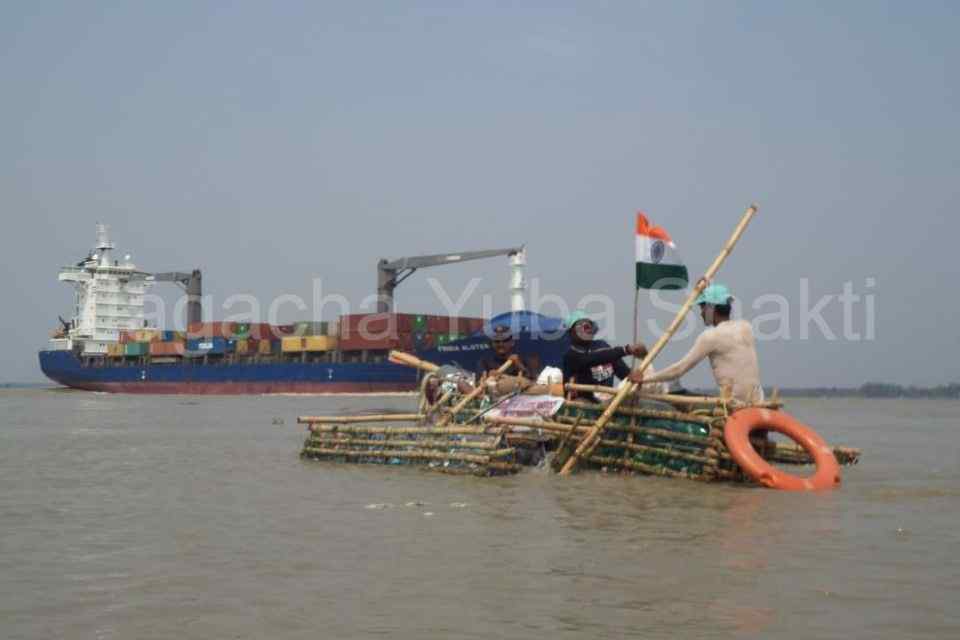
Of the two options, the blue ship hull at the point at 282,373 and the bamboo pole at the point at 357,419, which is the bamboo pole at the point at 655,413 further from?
the blue ship hull at the point at 282,373

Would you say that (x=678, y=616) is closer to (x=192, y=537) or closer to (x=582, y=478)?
(x=192, y=537)

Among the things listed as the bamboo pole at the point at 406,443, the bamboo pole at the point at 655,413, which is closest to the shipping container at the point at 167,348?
the bamboo pole at the point at 406,443

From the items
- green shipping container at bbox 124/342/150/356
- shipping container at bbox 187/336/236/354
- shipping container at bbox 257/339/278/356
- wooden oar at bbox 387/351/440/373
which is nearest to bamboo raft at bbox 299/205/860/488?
wooden oar at bbox 387/351/440/373

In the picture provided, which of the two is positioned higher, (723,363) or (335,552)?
(723,363)

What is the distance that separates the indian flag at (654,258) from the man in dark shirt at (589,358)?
26.3 inches

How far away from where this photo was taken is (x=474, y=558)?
5.20 metres

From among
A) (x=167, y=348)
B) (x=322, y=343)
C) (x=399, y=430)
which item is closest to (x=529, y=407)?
(x=399, y=430)

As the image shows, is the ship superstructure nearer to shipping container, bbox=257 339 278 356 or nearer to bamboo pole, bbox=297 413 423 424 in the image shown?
shipping container, bbox=257 339 278 356

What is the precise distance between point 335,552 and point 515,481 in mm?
3623

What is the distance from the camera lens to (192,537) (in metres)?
5.96

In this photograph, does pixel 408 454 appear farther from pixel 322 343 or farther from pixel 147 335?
pixel 147 335

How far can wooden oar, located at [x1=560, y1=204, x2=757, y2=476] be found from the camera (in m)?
8.59

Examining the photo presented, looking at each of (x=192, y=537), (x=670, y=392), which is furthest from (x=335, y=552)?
(x=670, y=392)

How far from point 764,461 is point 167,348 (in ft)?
189
